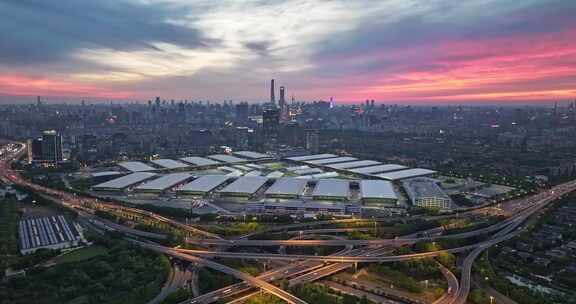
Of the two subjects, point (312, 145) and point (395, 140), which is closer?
point (312, 145)

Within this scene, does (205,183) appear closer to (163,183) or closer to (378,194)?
(163,183)

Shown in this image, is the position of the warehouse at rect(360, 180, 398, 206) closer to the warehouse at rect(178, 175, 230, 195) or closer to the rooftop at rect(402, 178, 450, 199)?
the rooftop at rect(402, 178, 450, 199)

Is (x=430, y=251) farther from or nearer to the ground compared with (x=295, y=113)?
nearer to the ground

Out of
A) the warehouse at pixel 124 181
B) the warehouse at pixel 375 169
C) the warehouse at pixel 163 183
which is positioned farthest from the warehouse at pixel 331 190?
the warehouse at pixel 124 181

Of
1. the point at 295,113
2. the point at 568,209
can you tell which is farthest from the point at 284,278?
the point at 295,113

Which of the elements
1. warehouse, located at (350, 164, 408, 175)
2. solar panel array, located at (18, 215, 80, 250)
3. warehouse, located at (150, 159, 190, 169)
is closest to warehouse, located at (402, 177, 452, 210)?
warehouse, located at (350, 164, 408, 175)

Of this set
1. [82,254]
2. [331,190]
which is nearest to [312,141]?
[331,190]

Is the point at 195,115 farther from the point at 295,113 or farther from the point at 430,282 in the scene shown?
the point at 430,282

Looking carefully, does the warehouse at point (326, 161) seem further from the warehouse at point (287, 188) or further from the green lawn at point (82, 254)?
the green lawn at point (82, 254)

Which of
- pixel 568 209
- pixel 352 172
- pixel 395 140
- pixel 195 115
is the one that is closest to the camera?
pixel 568 209

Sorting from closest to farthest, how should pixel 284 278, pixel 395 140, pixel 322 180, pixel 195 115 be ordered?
pixel 284 278 → pixel 322 180 → pixel 395 140 → pixel 195 115
